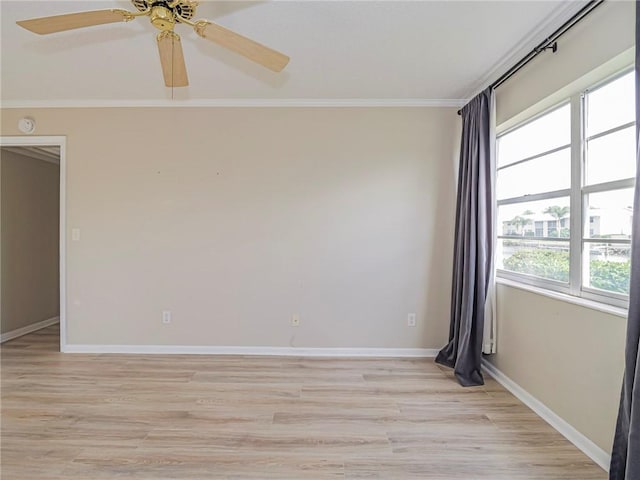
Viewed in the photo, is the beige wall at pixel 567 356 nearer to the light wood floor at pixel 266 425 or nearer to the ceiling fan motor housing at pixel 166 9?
the light wood floor at pixel 266 425

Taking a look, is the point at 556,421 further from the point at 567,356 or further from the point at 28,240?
the point at 28,240

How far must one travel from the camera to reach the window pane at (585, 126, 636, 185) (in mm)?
1847

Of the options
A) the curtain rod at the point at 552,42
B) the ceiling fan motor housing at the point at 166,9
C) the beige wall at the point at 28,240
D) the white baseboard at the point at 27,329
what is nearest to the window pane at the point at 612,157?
the curtain rod at the point at 552,42

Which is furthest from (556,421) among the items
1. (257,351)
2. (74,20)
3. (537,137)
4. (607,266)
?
(74,20)

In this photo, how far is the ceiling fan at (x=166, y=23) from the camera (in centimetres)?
156

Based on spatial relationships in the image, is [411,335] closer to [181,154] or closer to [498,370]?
[498,370]

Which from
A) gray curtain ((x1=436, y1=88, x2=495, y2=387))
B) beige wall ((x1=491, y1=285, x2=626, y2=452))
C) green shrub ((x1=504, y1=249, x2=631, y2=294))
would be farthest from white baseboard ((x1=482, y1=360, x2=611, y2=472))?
green shrub ((x1=504, y1=249, x2=631, y2=294))

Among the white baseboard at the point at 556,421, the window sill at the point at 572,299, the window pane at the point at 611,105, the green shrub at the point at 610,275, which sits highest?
the window pane at the point at 611,105

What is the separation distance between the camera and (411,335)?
3.55 m

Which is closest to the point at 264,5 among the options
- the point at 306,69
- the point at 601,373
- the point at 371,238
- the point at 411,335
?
the point at 306,69

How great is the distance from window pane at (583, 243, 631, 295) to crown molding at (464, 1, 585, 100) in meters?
1.37

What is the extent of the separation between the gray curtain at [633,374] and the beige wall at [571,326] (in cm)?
26

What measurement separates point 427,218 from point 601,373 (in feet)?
6.34

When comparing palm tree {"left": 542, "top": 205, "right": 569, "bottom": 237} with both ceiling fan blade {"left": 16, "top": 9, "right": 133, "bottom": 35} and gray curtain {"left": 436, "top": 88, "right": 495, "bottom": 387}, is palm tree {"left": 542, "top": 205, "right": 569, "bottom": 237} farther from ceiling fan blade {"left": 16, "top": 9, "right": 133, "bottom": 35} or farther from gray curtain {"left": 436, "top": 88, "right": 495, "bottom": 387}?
ceiling fan blade {"left": 16, "top": 9, "right": 133, "bottom": 35}
